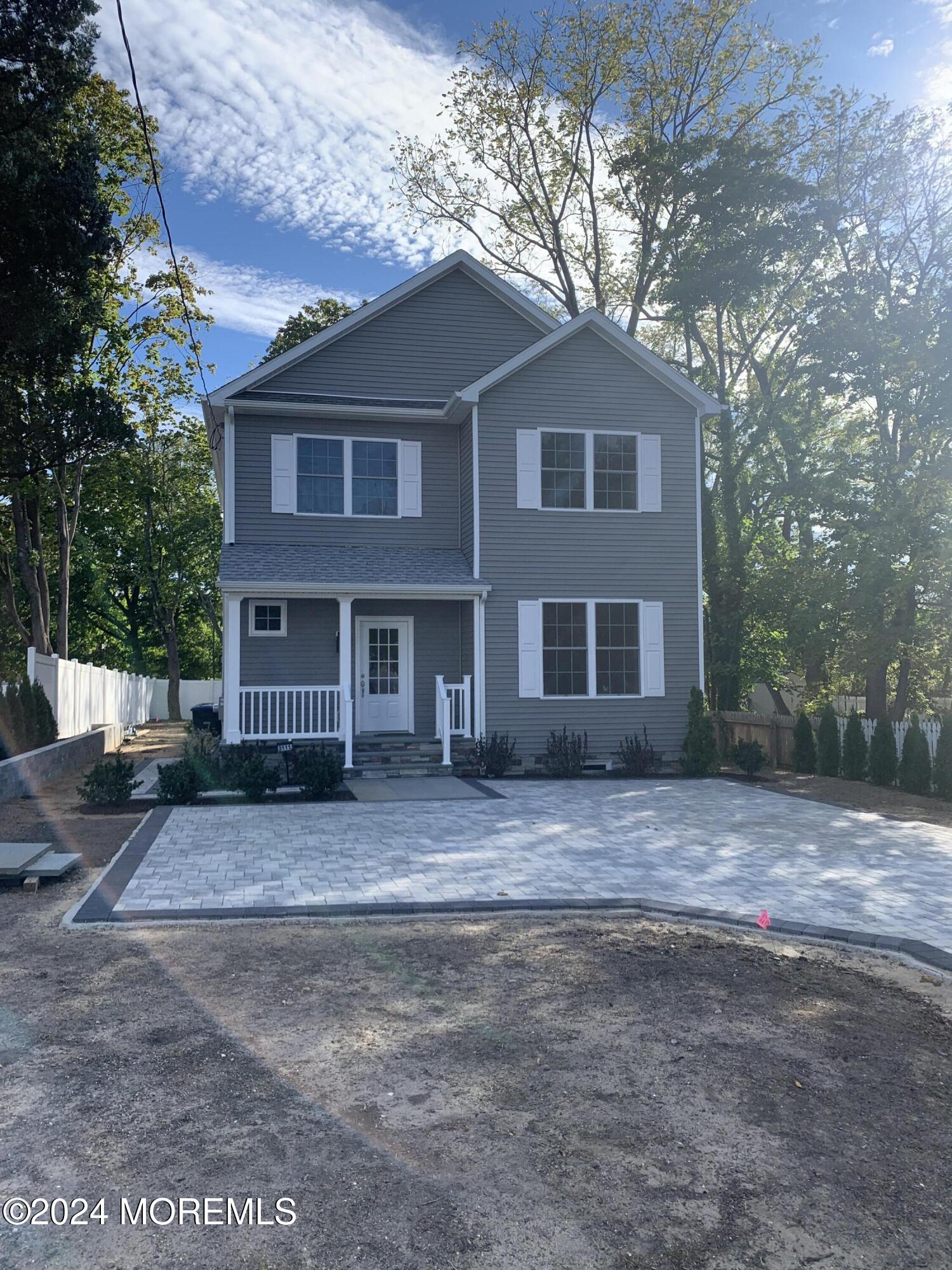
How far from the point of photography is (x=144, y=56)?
10055 millimetres

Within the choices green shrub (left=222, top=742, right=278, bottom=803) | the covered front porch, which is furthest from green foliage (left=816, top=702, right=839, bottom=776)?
green shrub (left=222, top=742, right=278, bottom=803)

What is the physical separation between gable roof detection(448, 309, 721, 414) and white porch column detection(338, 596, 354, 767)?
4.19 m

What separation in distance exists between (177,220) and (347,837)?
9.81 metres

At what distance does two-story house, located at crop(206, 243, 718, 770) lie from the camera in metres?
Answer: 16.2

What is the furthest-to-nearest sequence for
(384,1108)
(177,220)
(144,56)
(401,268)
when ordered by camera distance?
(401,268) → (177,220) → (144,56) → (384,1108)

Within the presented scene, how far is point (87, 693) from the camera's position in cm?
2100

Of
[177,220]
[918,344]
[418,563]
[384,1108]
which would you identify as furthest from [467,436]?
[384,1108]

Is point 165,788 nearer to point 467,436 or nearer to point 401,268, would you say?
point 467,436

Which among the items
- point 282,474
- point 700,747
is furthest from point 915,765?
point 282,474

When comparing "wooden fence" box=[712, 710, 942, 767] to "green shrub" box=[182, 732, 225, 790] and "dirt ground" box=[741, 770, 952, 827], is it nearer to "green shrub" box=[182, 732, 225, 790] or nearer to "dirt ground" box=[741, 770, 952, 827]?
"dirt ground" box=[741, 770, 952, 827]

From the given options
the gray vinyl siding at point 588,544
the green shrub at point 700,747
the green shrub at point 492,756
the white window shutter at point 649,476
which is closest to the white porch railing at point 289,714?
the green shrub at point 492,756

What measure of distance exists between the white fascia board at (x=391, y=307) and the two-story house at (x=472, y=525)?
50 millimetres

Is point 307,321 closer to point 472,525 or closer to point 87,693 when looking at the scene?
point 87,693

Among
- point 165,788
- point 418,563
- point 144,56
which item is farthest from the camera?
point 418,563
